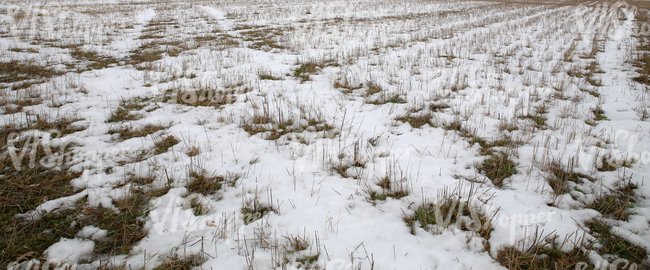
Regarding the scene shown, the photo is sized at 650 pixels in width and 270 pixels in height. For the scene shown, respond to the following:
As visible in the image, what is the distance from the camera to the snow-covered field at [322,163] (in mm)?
2539

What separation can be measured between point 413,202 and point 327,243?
1.13 meters

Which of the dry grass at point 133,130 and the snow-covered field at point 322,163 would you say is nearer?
the snow-covered field at point 322,163

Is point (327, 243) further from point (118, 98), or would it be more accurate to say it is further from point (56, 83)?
point (56, 83)

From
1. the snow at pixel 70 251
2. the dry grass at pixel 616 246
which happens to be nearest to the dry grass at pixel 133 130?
the snow at pixel 70 251

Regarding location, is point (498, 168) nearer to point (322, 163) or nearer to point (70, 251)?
point (322, 163)

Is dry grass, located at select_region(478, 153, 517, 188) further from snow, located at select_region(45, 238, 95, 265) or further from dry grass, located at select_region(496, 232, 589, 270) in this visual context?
snow, located at select_region(45, 238, 95, 265)

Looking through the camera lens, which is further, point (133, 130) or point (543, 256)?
point (133, 130)

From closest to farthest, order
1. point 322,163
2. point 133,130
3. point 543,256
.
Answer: point 543,256
point 322,163
point 133,130

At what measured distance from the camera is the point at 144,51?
938cm

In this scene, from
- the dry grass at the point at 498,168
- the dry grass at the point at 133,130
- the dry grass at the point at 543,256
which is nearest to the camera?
the dry grass at the point at 543,256

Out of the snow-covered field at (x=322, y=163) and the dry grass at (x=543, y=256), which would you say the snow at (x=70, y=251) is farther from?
the dry grass at (x=543, y=256)

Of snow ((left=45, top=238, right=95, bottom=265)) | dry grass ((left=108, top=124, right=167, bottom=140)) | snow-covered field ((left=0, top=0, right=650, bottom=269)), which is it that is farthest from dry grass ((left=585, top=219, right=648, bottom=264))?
dry grass ((left=108, top=124, right=167, bottom=140))

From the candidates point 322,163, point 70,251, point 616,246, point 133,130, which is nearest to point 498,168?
point 616,246

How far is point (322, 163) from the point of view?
152 inches
